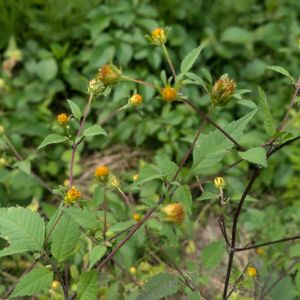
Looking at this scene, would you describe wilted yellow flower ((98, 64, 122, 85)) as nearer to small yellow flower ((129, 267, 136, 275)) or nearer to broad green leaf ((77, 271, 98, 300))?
broad green leaf ((77, 271, 98, 300))

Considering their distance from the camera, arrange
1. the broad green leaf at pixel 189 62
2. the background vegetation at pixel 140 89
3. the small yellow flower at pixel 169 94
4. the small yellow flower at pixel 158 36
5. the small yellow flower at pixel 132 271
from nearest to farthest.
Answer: the small yellow flower at pixel 169 94 → the broad green leaf at pixel 189 62 → the small yellow flower at pixel 158 36 → the small yellow flower at pixel 132 271 → the background vegetation at pixel 140 89

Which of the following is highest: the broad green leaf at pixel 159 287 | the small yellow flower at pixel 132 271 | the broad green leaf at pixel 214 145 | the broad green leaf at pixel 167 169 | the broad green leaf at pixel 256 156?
the broad green leaf at pixel 256 156

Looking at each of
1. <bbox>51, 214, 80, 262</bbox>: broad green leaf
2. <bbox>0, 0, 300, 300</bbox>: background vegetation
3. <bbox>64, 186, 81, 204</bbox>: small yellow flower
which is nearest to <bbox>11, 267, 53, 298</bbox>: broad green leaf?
<bbox>51, 214, 80, 262</bbox>: broad green leaf

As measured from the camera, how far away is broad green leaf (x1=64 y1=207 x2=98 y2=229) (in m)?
1.07

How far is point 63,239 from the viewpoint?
1.09 m

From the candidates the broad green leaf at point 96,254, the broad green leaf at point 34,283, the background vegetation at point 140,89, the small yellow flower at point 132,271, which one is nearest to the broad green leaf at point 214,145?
the broad green leaf at point 96,254

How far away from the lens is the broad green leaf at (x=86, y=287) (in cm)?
108

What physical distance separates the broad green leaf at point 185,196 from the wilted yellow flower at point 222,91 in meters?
0.21

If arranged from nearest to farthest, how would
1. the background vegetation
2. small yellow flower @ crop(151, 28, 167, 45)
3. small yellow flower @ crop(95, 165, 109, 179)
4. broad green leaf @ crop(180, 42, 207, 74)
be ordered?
1. broad green leaf @ crop(180, 42, 207, 74)
2. small yellow flower @ crop(151, 28, 167, 45)
3. small yellow flower @ crop(95, 165, 109, 179)
4. the background vegetation

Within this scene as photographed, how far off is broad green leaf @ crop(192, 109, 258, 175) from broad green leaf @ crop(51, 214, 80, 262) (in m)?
0.30

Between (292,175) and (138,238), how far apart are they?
3.35 ft

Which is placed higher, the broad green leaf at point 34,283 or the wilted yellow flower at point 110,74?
the wilted yellow flower at point 110,74

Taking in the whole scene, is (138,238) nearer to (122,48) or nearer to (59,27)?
(122,48)

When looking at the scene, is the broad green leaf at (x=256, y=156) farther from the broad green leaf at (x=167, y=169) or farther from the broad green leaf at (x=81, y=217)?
the broad green leaf at (x=81, y=217)
